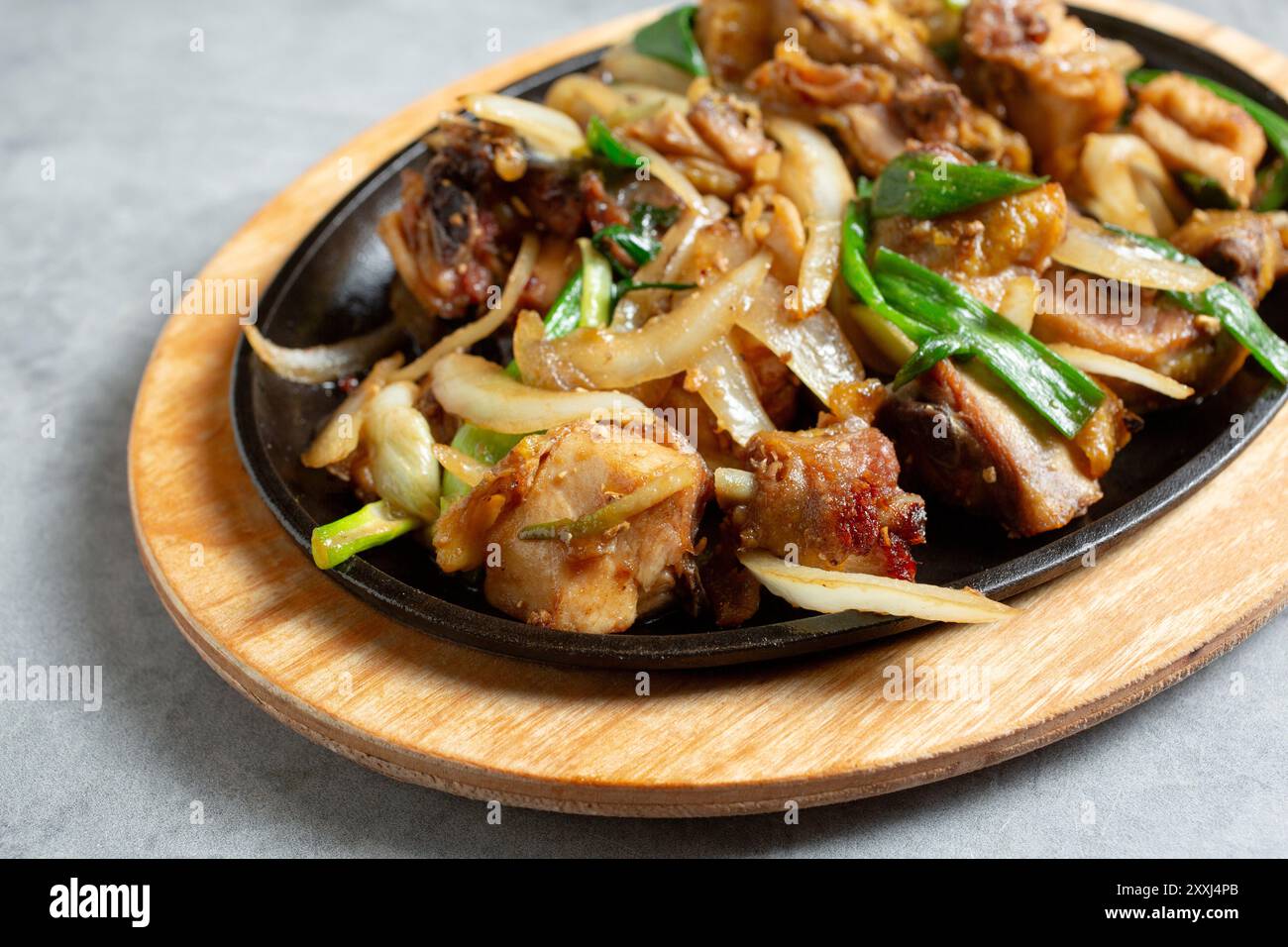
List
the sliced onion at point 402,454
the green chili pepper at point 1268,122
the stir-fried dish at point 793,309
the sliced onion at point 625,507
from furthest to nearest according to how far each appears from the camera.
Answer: the green chili pepper at point 1268,122 → the sliced onion at point 402,454 → the stir-fried dish at point 793,309 → the sliced onion at point 625,507

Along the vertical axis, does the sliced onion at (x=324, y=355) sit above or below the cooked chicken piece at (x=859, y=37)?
below

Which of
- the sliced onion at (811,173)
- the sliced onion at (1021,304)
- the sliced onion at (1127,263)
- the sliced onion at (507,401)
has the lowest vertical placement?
the sliced onion at (507,401)

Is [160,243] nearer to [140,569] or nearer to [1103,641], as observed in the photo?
[140,569]

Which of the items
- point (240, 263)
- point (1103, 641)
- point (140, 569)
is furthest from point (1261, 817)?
point (240, 263)

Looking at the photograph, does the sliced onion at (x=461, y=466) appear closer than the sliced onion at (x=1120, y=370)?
Yes

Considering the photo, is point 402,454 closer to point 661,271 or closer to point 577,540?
point 577,540

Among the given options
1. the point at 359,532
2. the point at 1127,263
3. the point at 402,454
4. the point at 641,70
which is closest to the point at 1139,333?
the point at 1127,263

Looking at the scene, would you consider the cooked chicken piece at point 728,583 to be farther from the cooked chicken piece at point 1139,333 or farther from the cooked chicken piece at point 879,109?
the cooked chicken piece at point 879,109

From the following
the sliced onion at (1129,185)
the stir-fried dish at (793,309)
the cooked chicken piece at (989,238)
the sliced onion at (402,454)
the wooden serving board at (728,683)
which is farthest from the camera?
the sliced onion at (1129,185)

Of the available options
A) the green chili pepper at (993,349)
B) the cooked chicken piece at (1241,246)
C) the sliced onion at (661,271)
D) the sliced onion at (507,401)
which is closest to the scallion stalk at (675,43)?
the sliced onion at (661,271)
